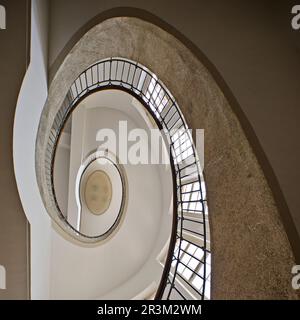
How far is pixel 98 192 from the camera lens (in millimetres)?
12938

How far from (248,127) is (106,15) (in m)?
2.19

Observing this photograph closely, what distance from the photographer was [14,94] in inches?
133

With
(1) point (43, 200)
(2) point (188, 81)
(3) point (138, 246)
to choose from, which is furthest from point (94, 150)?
(2) point (188, 81)

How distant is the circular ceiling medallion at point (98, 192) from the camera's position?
12.6m

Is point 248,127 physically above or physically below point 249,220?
above

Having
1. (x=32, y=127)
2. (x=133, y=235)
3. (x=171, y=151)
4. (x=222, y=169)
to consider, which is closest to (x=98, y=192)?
(x=133, y=235)

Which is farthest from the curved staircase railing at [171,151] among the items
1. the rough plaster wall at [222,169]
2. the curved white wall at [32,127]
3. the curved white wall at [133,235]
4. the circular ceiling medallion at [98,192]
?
the circular ceiling medallion at [98,192]

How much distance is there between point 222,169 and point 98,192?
10.2 m

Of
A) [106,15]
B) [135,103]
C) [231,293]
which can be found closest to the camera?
[231,293]

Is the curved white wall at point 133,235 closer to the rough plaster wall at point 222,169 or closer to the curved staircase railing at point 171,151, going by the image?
the curved staircase railing at point 171,151

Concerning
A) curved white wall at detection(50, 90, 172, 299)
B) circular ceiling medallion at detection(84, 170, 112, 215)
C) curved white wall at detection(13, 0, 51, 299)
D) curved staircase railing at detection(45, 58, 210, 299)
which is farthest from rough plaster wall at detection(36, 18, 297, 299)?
circular ceiling medallion at detection(84, 170, 112, 215)

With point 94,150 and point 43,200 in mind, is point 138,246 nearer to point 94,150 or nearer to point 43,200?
point 94,150

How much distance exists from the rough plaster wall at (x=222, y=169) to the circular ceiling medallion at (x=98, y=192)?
27.5ft
